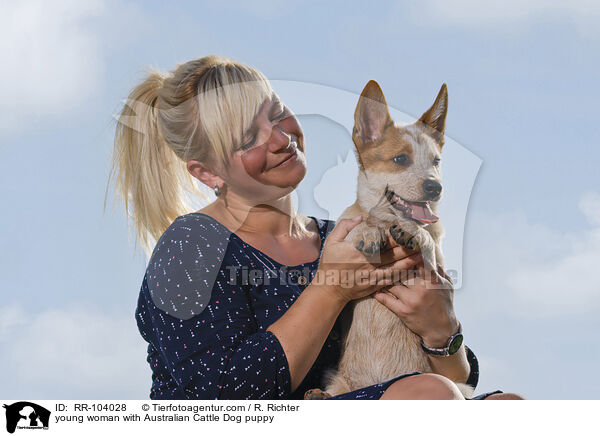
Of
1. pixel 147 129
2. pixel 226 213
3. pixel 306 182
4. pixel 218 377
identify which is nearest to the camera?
pixel 218 377

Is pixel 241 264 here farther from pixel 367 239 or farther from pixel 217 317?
pixel 367 239

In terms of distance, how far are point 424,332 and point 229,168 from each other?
3.51 ft

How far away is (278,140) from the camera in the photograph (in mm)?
2447

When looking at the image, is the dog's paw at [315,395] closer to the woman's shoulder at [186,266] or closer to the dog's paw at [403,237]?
the woman's shoulder at [186,266]

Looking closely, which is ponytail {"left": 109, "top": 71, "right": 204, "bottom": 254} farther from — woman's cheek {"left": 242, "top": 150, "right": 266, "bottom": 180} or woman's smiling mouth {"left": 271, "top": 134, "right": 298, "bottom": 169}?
woman's smiling mouth {"left": 271, "top": 134, "right": 298, "bottom": 169}

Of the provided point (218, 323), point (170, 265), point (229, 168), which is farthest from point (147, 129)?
point (218, 323)

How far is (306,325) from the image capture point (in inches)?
87.0

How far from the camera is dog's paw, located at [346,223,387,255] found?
7.88ft

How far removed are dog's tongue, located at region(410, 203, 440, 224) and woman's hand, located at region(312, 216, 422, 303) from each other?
0.14m

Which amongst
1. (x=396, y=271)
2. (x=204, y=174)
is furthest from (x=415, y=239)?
(x=204, y=174)

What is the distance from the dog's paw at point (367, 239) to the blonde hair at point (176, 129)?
619 millimetres

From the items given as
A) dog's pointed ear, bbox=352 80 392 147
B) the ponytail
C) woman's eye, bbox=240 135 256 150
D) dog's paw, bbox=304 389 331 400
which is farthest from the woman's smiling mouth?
dog's paw, bbox=304 389 331 400

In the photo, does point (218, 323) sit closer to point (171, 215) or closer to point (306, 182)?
point (306, 182)
